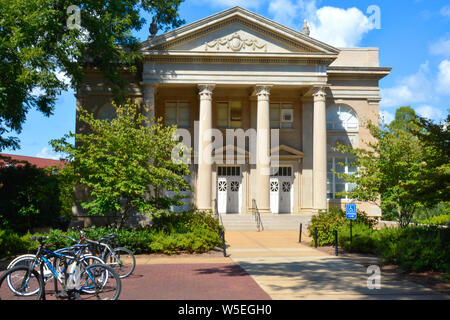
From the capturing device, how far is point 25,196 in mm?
19109

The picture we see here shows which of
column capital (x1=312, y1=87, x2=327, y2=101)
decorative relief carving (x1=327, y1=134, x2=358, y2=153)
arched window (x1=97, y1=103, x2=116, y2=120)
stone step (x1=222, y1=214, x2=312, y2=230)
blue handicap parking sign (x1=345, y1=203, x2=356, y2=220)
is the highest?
column capital (x1=312, y1=87, x2=327, y2=101)

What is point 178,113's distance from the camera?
30.8m

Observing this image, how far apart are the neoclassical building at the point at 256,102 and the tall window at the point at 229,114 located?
0.07m

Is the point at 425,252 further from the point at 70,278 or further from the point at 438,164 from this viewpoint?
the point at 70,278

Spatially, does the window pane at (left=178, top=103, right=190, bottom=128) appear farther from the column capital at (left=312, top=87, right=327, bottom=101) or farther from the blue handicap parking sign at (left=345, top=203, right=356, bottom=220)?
the blue handicap parking sign at (left=345, top=203, right=356, bottom=220)

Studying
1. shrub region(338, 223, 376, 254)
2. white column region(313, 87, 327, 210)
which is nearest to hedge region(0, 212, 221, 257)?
shrub region(338, 223, 376, 254)

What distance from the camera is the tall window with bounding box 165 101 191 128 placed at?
30781 millimetres

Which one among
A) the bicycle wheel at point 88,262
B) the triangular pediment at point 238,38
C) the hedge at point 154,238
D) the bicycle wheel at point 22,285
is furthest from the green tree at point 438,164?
the triangular pediment at point 238,38

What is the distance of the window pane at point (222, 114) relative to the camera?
102ft

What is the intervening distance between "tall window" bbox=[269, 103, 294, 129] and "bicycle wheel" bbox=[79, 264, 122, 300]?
2419 centimetres

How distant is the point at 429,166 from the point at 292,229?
13.8 m

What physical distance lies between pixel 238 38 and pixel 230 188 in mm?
10511

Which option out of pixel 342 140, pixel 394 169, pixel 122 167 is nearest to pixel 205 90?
pixel 342 140

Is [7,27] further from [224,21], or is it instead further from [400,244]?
[400,244]
